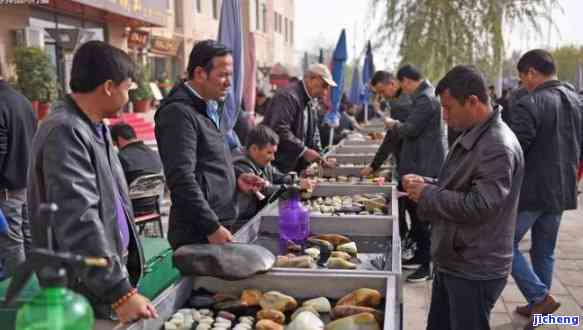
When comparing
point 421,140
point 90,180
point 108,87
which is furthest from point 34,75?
point 90,180

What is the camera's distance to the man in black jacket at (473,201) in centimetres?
225

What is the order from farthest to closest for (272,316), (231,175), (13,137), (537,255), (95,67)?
(537,255)
(13,137)
(231,175)
(272,316)
(95,67)

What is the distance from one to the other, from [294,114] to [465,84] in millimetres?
2544

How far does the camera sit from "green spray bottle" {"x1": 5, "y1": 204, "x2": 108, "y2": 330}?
1.13 m

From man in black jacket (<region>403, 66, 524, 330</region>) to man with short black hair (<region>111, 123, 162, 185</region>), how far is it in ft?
10.1

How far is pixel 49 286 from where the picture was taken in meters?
1.13

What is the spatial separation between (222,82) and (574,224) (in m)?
5.74

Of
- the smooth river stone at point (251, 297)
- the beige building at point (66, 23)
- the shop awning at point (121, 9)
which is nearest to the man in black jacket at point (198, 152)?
the smooth river stone at point (251, 297)

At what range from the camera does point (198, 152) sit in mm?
2625

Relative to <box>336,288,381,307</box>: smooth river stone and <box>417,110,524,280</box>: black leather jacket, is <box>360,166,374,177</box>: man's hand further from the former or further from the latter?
<box>336,288,381,307</box>: smooth river stone

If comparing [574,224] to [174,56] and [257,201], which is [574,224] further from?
[174,56]

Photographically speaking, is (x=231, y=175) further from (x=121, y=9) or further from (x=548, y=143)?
(x=121, y=9)

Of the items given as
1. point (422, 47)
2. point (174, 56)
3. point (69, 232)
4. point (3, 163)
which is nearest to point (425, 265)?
point (3, 163)

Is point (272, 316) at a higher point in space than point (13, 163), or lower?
lower
